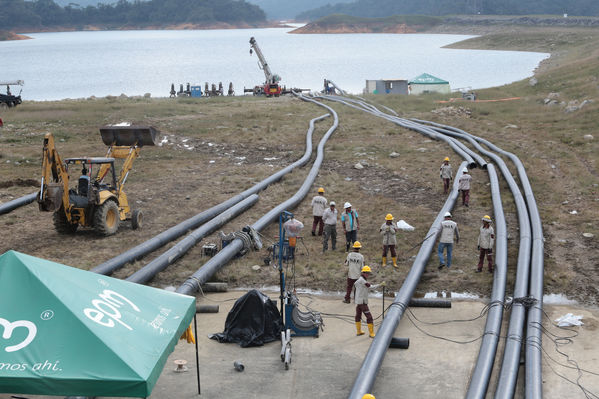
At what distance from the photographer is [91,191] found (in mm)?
19188

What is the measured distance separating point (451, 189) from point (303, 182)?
559 cm

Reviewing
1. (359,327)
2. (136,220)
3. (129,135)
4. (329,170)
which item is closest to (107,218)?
(136,220)

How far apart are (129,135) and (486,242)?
12.0m

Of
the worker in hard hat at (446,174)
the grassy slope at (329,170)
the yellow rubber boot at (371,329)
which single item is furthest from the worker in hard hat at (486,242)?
the worker in hard hat at (446,174)

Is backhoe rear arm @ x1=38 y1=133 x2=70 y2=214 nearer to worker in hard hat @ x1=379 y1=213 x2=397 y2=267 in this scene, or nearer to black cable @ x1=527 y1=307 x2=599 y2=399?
worker in hard hat @ x1=379 y1=213 x2=397 y2=267

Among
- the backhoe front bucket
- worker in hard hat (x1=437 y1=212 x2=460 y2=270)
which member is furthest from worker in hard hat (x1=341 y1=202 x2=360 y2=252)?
the backhoe front bucket

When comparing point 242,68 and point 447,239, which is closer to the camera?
point 447,239

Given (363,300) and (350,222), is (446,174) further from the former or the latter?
(363,300)

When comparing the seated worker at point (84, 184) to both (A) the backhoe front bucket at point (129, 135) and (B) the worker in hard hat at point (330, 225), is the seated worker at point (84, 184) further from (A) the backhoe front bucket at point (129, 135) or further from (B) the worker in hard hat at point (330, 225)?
(B) the worker in hard hat at point (330, 225)

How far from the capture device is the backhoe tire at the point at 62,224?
19516 millimetres

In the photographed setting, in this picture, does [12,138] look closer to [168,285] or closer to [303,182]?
[303,182]

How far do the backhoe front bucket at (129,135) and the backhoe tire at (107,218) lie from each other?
9.07 feet

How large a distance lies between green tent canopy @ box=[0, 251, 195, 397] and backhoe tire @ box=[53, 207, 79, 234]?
9.78 meters

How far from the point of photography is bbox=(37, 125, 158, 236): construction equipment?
1798 centimetres
